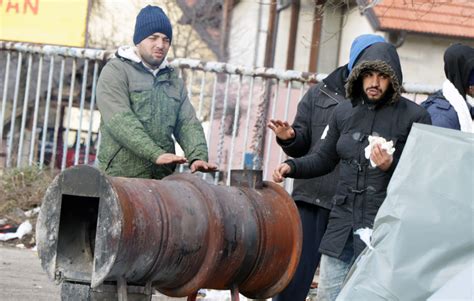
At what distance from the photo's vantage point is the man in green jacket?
6535 mm

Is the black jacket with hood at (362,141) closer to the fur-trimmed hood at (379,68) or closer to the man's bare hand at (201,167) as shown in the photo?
the fur-trimmed hood at (379,68)

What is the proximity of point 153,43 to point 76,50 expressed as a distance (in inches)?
180

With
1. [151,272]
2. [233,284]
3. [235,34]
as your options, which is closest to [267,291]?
[233,284]

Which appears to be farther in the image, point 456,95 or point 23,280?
point 23,280

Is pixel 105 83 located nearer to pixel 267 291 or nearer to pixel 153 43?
pixel 153 43

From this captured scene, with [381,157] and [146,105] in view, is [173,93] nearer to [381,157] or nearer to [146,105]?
[146,105]

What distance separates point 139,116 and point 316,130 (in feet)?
3.53

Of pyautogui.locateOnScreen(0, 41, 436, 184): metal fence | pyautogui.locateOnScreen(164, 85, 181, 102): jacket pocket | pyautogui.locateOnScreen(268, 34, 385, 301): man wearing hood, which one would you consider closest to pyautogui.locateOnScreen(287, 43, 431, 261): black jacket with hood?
pyautogui.locateOnScreen(268, 34, 385, 301): man wearing hood

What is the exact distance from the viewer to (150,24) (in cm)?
673

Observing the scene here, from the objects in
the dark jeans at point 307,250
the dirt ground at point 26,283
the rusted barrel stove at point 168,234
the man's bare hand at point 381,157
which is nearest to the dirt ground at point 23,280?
the dirt ground at point 26,283

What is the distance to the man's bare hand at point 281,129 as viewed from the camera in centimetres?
683

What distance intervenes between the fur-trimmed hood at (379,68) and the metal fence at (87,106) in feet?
12.2

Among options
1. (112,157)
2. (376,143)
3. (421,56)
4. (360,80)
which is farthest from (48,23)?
(421,56)


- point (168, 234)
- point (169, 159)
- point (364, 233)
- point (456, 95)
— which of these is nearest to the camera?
point (168, 234)
